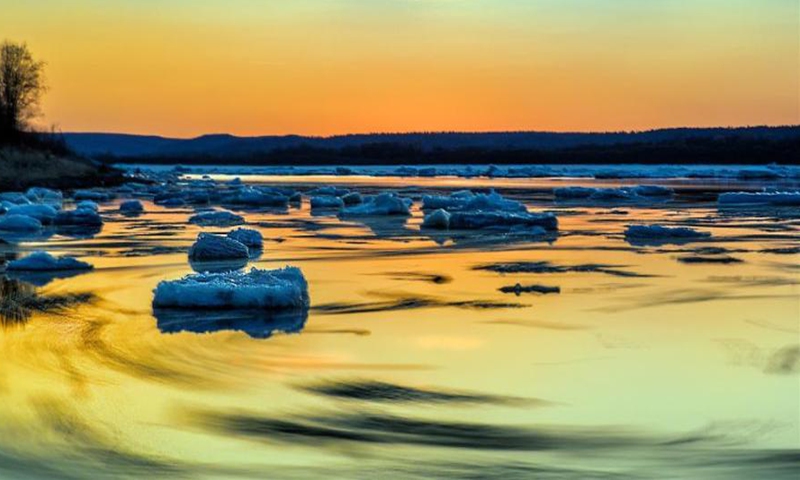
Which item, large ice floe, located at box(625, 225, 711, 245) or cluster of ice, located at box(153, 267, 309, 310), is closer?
cluster of ice, located at box(153, 267, 309, 310)

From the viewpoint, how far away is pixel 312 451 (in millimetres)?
3703

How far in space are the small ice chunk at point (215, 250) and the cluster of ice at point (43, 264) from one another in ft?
3.33

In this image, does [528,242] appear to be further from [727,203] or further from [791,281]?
[727,203]

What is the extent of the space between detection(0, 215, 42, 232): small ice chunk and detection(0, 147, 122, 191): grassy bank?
49.0 feet

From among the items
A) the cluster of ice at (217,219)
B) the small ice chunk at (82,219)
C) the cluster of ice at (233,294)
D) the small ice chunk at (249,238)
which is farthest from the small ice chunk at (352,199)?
the cluster of ice at (233,294)

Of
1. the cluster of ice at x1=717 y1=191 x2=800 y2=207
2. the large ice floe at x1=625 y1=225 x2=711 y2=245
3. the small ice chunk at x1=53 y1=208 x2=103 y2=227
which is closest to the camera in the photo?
the large ice floe at x1=625 y1=225 x2=711 y2=245

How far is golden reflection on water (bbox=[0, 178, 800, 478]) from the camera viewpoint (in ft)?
12.3

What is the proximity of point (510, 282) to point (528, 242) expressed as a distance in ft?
11.5

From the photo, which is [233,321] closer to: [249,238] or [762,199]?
[249,238]

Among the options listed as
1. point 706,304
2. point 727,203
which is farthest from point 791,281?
point 727,203

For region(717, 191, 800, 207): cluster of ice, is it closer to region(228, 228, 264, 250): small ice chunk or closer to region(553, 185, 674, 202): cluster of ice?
region(553, 185, 674, 202): cluster of ice

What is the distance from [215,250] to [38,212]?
662cm


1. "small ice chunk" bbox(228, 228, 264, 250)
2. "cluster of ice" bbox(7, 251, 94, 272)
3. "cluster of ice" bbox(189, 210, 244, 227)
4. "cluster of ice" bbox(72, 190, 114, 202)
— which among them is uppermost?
"small ice chunk" bbox(228, 228, 264, 250)

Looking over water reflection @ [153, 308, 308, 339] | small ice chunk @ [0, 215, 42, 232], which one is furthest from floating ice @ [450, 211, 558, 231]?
water reflection @ [153, 308, 308, 339]
